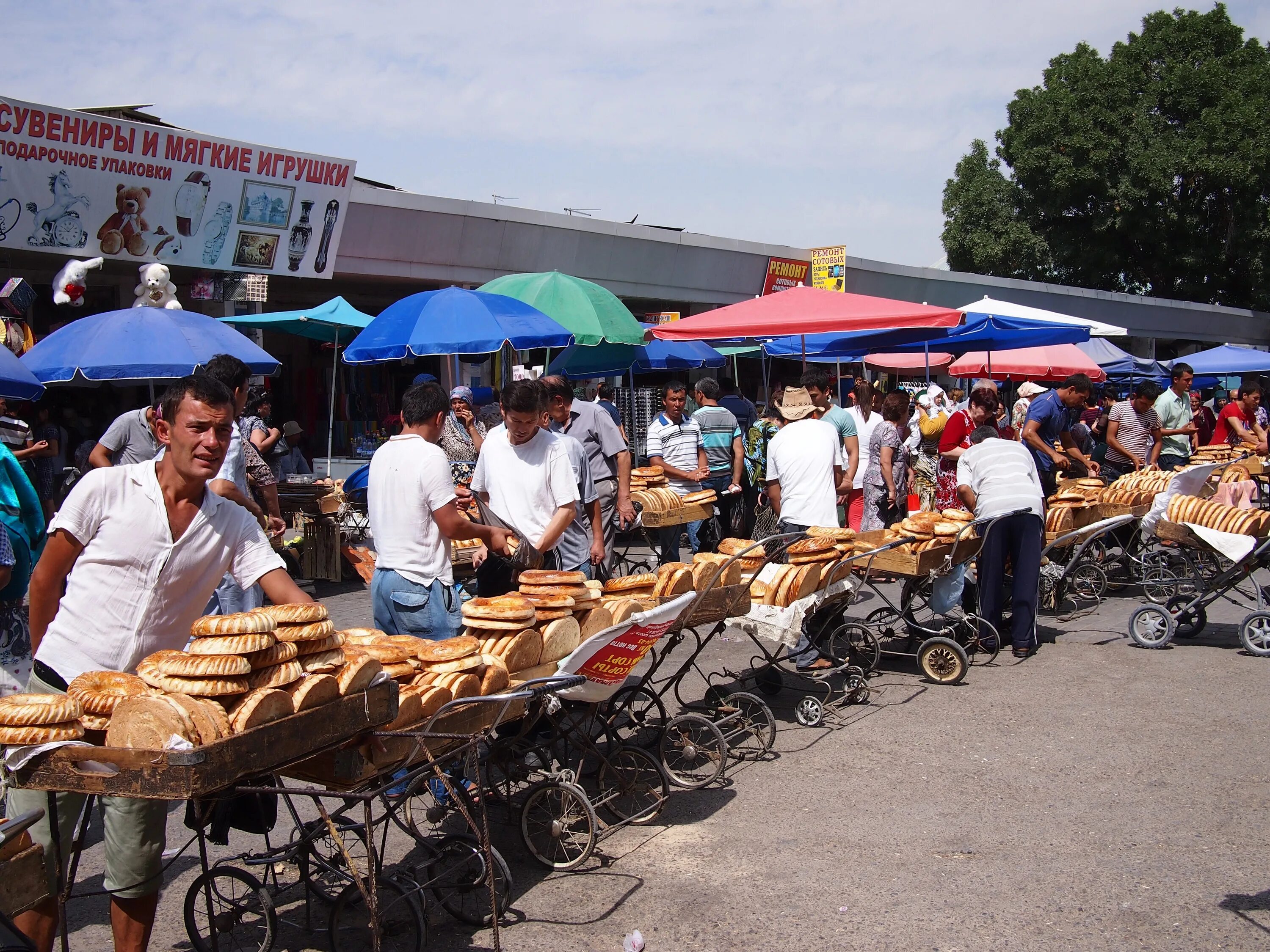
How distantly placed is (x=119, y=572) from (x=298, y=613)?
0.57m

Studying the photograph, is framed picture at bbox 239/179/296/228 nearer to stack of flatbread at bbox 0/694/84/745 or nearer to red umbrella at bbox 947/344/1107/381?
red umbrella at bbox 947/344/1107/381

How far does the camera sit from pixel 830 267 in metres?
23.3

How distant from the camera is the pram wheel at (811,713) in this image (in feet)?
21.6

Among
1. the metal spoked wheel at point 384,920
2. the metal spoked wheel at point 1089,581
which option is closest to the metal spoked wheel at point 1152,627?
the metal spoked wheel at point 1089,581

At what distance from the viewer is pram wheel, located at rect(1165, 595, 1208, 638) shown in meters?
8.48

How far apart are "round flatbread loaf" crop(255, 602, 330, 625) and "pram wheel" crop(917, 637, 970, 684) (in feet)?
16.6

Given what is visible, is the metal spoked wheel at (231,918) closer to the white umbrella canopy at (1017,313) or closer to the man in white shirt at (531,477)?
the man in white shirt at (531,477)

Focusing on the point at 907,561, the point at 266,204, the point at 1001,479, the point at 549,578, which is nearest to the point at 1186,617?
the point at 1001,479

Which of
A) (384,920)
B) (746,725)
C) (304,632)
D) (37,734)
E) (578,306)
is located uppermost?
(578,306)

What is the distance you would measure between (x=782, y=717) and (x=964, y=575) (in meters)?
2.10

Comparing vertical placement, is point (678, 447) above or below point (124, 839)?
above

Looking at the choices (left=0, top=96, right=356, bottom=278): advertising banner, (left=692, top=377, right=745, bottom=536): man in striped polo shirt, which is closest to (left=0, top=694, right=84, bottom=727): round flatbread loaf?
(left=692, top=377, right=745, bottom=536): man in striped polo shirt

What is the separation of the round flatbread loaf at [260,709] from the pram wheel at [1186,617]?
735 centimetres

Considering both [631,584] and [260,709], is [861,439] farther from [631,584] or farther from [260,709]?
[260,709]
